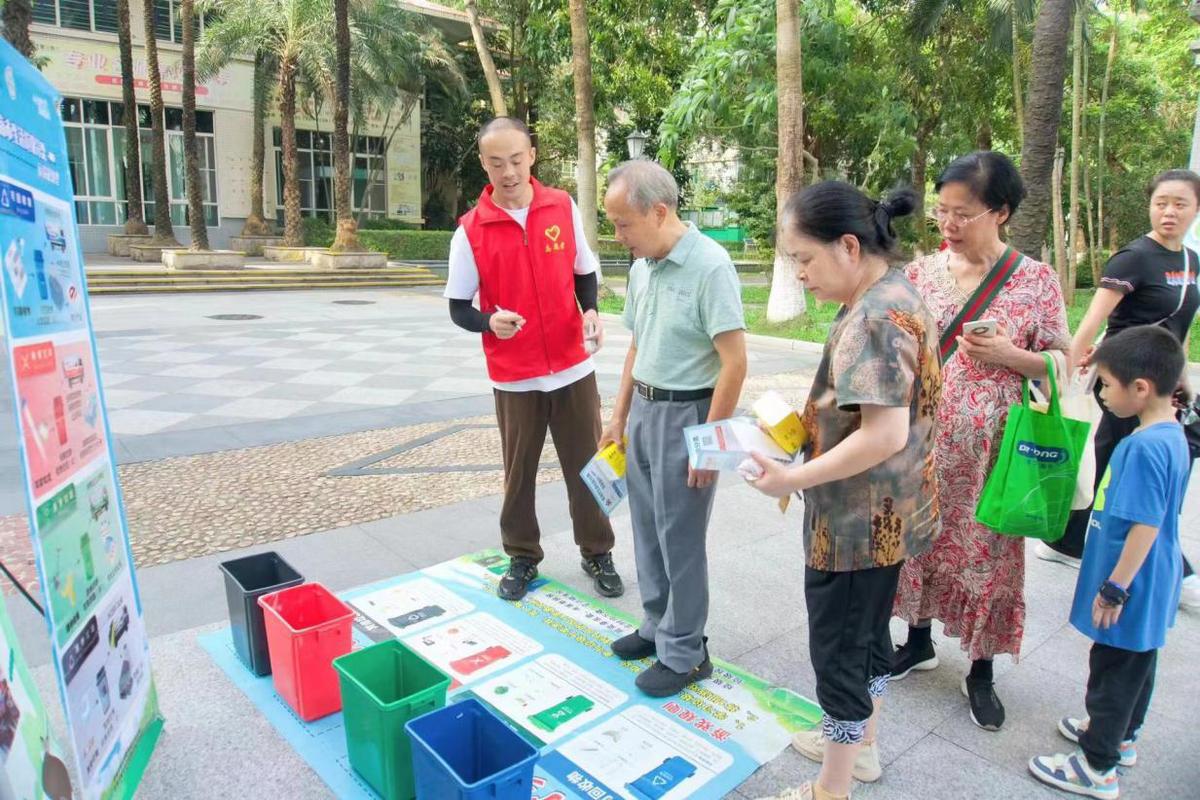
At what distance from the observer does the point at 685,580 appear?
2.59 meters

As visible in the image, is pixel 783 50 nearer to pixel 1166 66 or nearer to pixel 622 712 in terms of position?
pixel 622 712

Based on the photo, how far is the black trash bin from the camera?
2703 millimetres

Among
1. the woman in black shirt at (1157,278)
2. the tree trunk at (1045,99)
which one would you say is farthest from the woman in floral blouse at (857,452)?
the tree trunk at (1045,99)

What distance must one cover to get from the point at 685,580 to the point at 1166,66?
2486 centimetres

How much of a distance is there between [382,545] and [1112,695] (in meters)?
2.94

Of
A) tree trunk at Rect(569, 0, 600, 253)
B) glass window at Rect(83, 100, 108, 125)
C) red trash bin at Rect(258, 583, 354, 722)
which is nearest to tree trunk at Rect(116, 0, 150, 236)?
glass window at Rect(83, 100, 108, 125)

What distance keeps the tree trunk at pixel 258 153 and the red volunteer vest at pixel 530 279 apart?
21.6 meters

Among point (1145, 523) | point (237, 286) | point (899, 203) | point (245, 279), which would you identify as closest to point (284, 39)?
point (245, 279)

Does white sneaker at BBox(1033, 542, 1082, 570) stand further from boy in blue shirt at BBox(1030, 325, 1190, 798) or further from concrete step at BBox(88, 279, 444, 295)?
concrete step at BBox(88, 279, 444, 295)

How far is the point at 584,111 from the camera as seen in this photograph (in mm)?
13102

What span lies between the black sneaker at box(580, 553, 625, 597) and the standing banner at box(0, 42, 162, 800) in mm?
1766

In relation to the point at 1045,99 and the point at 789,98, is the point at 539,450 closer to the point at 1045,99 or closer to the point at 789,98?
the point at 1045,99

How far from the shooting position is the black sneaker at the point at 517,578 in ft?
11.0

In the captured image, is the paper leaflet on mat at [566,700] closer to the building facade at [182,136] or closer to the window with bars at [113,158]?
the window with bars at [113,158]
